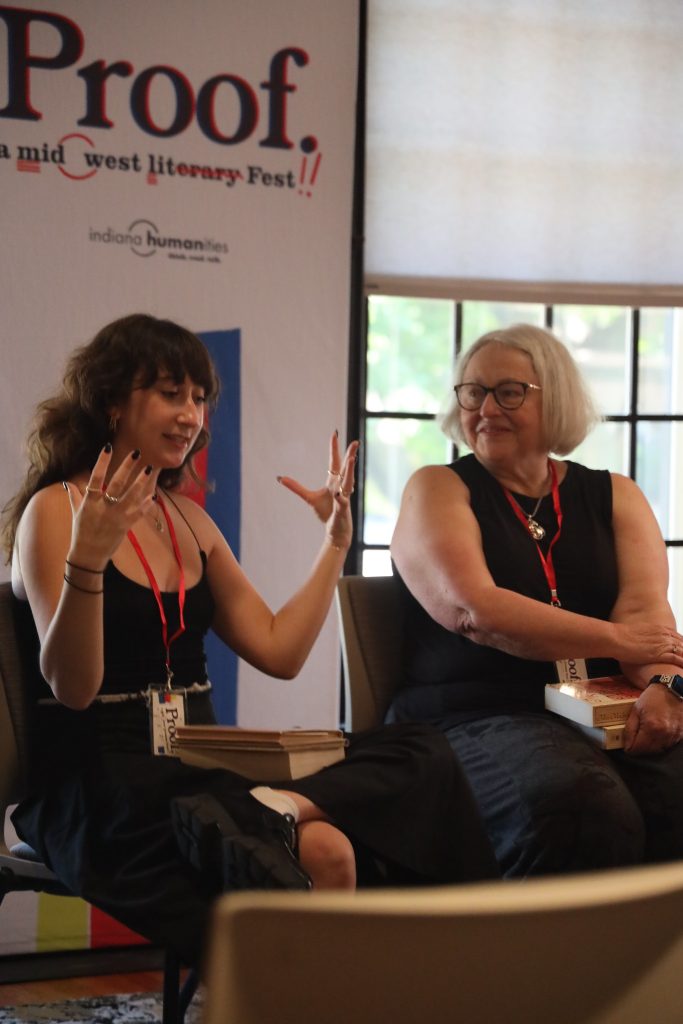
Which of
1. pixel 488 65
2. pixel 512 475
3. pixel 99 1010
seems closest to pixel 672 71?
pixel 488 65

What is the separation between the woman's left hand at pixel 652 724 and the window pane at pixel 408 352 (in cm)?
140

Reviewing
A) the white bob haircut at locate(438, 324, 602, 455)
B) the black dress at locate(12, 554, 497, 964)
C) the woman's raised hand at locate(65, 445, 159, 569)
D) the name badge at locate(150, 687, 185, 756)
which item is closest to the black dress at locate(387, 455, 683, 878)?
the white bob haircut at locate(438, 324, 602, 455)

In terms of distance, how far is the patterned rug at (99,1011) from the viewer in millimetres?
2479

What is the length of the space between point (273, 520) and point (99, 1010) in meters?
1.29

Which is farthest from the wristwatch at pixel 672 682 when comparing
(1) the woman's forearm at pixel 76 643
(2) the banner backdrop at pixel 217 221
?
(1) the woman's forearm at pixel 76 643

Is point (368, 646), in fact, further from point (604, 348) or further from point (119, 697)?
point (604, 348)

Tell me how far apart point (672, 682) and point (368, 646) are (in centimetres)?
67

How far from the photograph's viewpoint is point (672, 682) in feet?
7.55

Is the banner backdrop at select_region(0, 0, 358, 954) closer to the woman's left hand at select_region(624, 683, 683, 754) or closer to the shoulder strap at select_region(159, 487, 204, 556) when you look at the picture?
the shoulder strap at select_region(159, 487, 204, 556)

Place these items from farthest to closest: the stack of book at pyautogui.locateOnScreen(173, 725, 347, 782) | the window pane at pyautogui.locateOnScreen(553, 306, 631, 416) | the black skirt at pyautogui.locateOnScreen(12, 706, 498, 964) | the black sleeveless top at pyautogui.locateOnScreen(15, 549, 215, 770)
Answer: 1. the window pane at pyautogui.locateOnScreen(553, 306, 631, 416)
2. the black sleeveless top at pyautogui.locateOnScreen(15, 549, 215, 770)
3. the stack of book at pyautogui.locateOnScreen(173, 725, 347, 782)
4. the black skirt at pyautogui.locateOnScreen(12, 706, 498, 964)

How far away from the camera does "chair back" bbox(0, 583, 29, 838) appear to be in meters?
2.06

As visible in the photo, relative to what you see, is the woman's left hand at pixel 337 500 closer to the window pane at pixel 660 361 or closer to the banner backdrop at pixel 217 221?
the banner backdrop at pixel 217 221

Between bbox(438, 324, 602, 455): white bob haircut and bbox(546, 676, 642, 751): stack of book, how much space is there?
25.6 inches

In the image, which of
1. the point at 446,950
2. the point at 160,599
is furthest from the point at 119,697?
the point at 446,950
